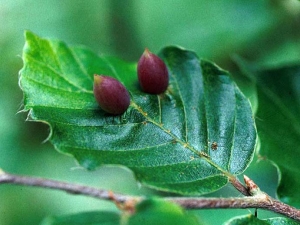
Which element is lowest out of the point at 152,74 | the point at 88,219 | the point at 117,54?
the point at 117,54

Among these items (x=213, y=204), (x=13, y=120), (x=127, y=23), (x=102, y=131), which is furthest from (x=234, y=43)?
(x=213, y=204)

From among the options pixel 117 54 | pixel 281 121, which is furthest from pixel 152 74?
pixel 117 54

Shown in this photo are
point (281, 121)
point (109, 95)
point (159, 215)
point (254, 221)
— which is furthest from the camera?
point (281, 121)

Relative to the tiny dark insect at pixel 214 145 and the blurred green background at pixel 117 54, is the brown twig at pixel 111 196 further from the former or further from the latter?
the blurred green background at pixel 117 54

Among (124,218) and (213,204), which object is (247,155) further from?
(124,218)

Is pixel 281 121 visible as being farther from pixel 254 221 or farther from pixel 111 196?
pixel 111 196
